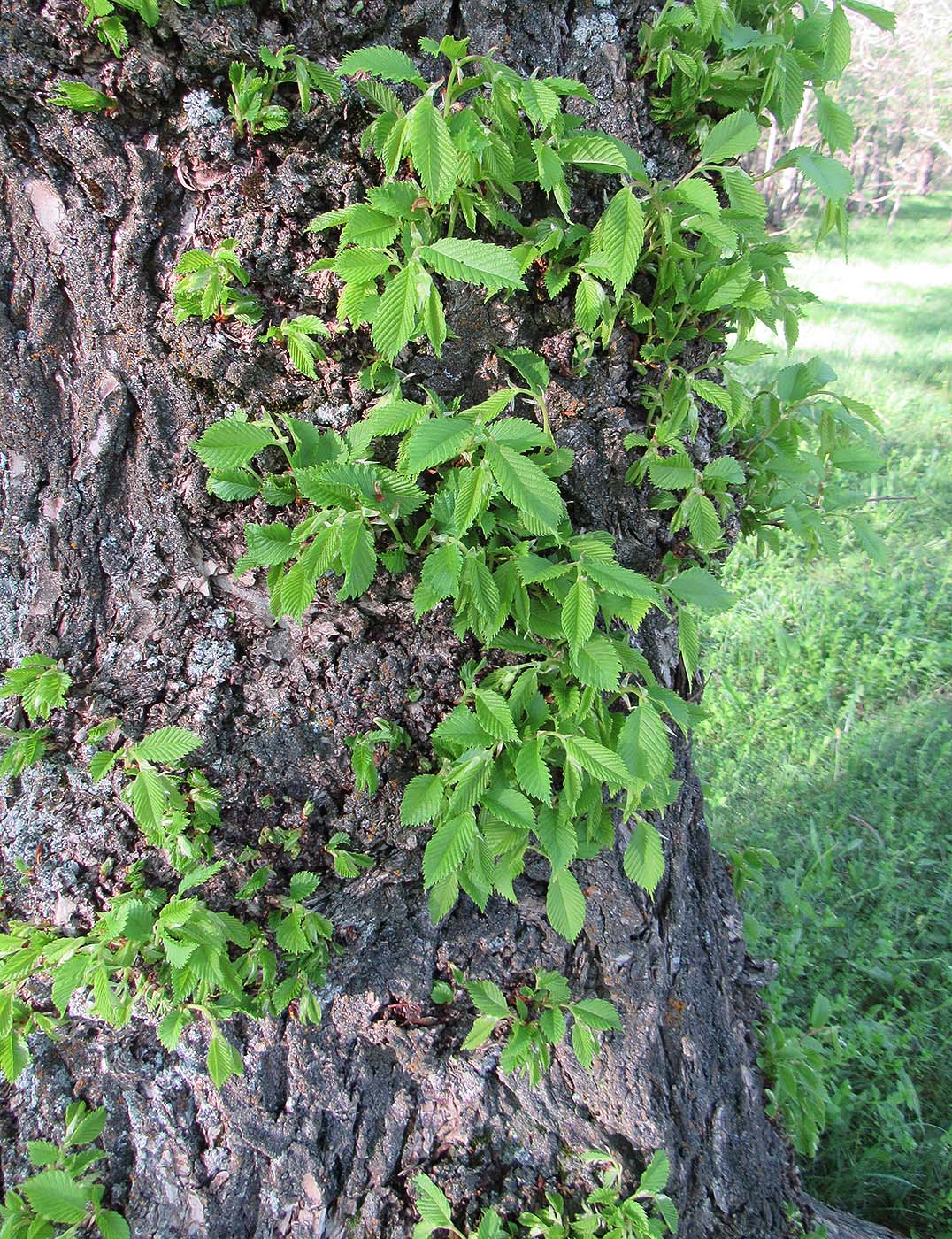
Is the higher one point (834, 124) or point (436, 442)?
point (834, 124)

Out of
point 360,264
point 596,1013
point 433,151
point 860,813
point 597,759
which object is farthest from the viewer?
point 860,813

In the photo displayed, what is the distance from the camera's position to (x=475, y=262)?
0.96 metres

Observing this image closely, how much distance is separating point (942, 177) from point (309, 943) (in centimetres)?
2845

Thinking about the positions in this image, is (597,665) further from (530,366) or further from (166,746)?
(166,746)

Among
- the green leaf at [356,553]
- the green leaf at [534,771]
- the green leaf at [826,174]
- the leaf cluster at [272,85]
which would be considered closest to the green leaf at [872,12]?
the green leaf at [826,174]

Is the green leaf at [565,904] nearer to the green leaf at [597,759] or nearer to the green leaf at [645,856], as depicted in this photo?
the green leaf at [645,856]

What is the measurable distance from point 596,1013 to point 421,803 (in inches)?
20.1

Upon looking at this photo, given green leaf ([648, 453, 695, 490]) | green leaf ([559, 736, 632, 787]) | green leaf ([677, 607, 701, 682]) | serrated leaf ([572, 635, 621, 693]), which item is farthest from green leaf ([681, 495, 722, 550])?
green leaf ([559, 736, 632, 787])

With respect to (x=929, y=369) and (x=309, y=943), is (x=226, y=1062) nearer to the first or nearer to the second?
(x=309, y=943)

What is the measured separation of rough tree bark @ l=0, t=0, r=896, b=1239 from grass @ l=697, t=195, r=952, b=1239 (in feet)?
2.62

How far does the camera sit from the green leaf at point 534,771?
3.78ft

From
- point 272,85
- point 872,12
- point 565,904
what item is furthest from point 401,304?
point 565,904

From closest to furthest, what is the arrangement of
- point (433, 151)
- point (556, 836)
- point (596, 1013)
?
point (433, 151), point (556, 836), point (596, 1013)

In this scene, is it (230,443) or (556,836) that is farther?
(556,836)
